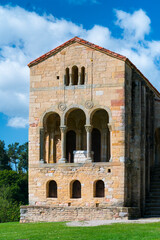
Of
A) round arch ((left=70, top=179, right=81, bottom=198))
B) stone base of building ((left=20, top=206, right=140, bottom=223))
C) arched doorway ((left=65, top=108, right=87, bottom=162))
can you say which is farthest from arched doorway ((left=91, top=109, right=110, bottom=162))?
stone base of building ((left=20, top=206, right=140, bottom=223))

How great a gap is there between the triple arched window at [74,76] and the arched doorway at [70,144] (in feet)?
13.3

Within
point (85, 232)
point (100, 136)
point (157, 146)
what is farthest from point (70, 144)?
point (85, 232)

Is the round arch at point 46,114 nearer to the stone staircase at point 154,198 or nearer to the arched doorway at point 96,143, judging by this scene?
the arched doorway at point 96,143

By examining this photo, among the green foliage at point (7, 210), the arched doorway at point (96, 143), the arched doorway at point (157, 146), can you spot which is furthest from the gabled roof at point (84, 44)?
the green foliage at point (7, 210)

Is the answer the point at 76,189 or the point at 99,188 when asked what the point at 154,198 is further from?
the point at 76,189

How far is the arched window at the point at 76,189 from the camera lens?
31031 mm

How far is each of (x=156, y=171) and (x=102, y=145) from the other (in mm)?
5778

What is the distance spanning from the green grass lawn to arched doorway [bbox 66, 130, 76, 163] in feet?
26.8

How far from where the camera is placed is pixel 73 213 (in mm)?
29281

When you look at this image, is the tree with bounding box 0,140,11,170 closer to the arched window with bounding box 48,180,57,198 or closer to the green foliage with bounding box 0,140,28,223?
the green foliage with bounding box 0,140,28,223

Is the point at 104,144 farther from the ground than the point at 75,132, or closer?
closer

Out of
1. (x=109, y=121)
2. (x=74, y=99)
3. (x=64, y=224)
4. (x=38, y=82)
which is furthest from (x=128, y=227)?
(x=38, y=82)

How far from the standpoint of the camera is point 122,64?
3061 cm

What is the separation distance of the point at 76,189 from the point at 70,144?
4.11 m
